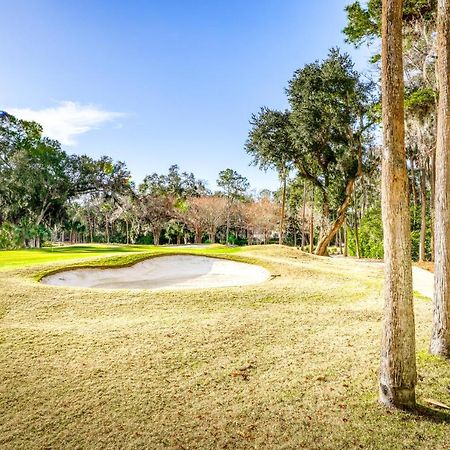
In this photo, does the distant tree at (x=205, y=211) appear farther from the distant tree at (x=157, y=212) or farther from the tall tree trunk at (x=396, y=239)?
the tall tree trunk at (x=396, y=239)

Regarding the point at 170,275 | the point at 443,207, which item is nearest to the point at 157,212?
the point at 170,275

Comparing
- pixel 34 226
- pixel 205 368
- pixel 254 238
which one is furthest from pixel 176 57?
pixel 254 238

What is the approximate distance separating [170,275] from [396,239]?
1035 centimetres

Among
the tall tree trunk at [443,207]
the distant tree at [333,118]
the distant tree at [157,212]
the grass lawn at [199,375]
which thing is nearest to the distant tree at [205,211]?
the distant tree at [157,212]

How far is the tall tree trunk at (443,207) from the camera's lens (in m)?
5.01

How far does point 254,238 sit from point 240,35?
4490 centimetres

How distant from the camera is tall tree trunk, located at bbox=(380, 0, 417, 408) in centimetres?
370

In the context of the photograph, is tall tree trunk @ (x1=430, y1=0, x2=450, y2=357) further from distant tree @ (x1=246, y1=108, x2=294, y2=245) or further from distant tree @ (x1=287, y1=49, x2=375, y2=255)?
distant tree @ (x1=246, y1=108, x2=294, y2=245)

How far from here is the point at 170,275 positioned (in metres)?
13.3

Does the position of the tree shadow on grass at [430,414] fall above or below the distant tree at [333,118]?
below

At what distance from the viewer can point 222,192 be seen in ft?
169

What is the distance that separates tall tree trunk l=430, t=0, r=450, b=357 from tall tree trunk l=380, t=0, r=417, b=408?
1.63m

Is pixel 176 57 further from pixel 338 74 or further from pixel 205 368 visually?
pixel 205 368

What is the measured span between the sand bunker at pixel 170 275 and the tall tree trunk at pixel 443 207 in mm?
6975
